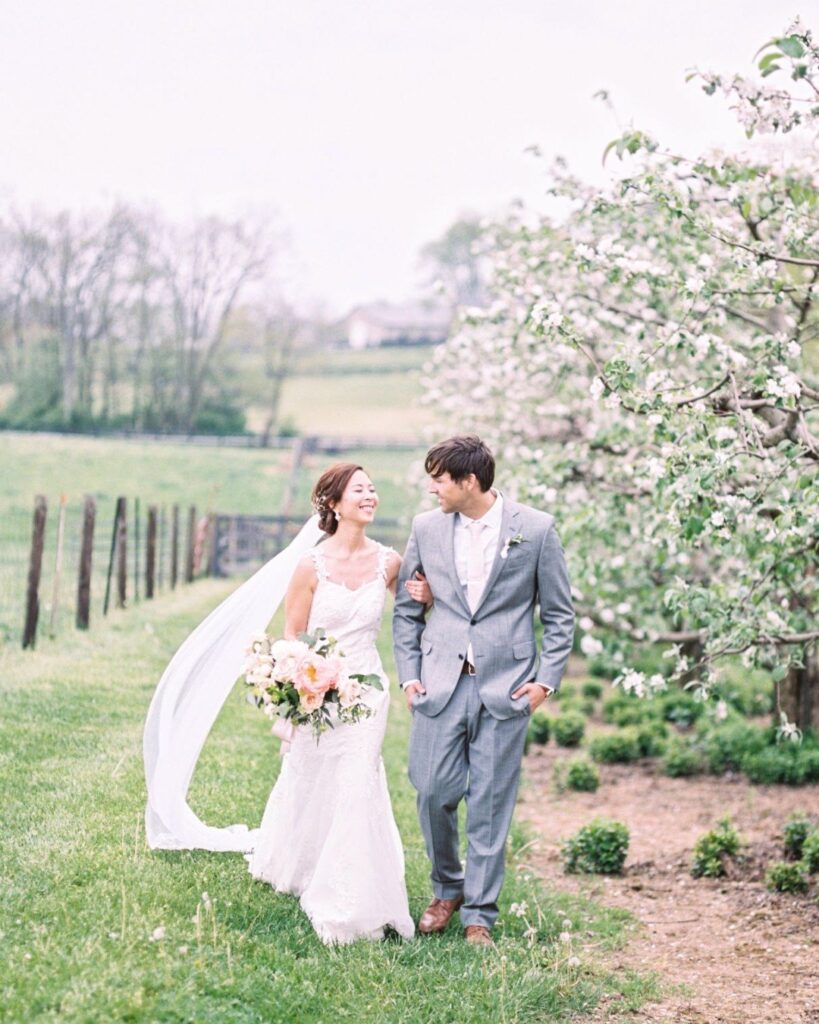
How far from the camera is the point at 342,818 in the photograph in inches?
223

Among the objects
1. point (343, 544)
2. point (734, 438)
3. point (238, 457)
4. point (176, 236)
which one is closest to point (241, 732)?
point (343, 544)

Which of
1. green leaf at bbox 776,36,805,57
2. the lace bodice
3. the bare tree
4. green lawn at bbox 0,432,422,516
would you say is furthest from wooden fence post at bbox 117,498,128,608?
the bare tree

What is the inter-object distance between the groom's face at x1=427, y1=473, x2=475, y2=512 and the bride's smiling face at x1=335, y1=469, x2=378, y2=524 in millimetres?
308

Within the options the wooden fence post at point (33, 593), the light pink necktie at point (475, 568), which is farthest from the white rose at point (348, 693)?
the wooden fence post at point (33, 593)

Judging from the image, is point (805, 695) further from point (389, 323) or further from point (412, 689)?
point (389, 323)

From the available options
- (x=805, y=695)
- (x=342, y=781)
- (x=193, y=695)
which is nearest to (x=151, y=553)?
(x=805, y=695)

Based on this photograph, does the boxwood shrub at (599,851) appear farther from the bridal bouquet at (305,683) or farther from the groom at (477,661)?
the bridal bouquet at (305,683)

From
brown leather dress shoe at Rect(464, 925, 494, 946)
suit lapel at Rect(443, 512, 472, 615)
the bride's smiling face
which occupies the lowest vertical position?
brown leather dress shoe at Rect(464, 925, 494, 946)

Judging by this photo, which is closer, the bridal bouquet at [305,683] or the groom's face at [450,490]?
the bridal bouquet at [305,683]

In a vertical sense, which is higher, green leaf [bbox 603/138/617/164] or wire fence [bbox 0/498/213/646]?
green leaf [bbox 603/138/617/164]

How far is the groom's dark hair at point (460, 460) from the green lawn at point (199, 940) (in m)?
1.83

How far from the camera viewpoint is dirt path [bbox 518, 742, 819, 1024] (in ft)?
19.3

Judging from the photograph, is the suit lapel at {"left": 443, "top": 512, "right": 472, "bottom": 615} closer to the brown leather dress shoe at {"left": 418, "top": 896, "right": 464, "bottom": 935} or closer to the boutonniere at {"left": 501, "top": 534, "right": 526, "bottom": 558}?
the boutonniere at {"left": 501, "top": 534, "right": 526, "bottom": 558}

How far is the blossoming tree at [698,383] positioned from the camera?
6605 millimetres
